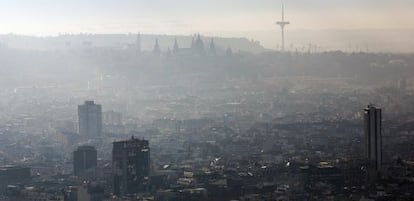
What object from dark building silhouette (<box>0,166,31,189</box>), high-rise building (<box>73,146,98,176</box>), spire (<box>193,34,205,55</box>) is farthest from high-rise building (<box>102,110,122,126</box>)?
spire (<box>193,34,205,55</box>)

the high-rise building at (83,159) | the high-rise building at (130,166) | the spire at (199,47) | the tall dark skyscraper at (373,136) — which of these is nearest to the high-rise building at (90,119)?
the high-rise building at (83,159)

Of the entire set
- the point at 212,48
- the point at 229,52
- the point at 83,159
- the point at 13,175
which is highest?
the point at 212,48

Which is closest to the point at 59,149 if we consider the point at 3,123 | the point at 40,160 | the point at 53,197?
the point at 40,160

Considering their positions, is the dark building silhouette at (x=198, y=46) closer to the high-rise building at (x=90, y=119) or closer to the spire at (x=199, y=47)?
the spire at (x=199, y=47)

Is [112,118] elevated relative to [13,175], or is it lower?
elevated

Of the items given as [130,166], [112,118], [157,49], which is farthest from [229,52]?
[130,166]

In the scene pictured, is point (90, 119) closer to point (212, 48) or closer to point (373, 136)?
point (373, 136)

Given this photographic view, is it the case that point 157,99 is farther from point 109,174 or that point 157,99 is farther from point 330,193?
point 330,193
